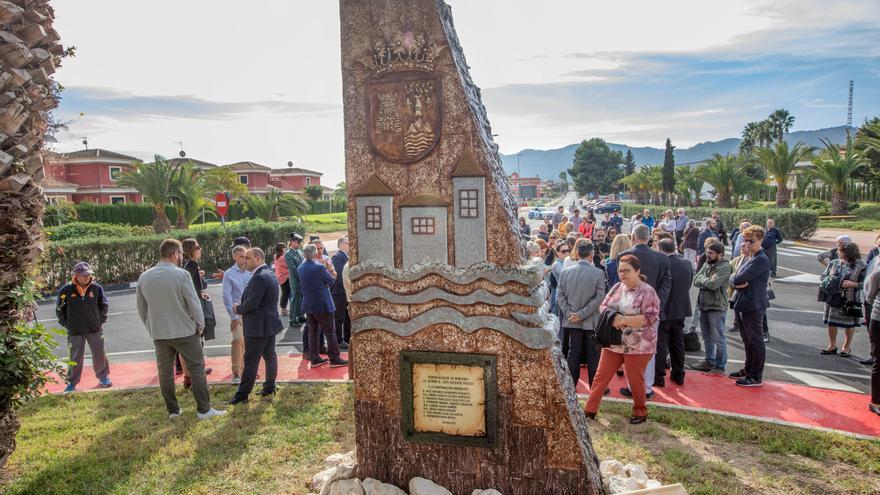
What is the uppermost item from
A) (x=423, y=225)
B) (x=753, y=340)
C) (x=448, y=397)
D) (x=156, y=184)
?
(x=156, y=184)

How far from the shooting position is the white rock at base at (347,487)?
14.8 feet

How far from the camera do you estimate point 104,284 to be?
16.9 meters

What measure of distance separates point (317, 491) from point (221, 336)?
6646mm

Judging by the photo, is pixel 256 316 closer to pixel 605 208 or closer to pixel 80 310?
pixel 80 310

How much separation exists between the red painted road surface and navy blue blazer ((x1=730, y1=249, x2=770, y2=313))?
1.03m

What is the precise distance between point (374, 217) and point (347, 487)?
7.29ft

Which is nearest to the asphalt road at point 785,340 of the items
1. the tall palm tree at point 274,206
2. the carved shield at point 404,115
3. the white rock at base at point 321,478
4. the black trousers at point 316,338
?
the black trousers at point 316,338

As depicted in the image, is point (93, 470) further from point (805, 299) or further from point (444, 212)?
point (805, 299)

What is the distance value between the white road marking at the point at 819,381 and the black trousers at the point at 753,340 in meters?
0.73

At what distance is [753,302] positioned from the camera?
680 centimetres

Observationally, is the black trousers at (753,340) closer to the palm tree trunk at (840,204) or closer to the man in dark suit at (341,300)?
the man in dark suit at (341,300)

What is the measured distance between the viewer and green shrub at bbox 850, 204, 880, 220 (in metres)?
31.2

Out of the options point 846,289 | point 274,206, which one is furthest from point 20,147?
point 274,206

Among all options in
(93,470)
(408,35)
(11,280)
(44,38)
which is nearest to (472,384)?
(408,35)
